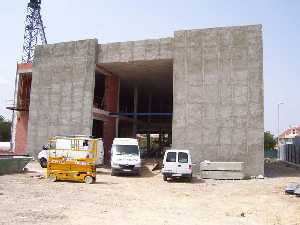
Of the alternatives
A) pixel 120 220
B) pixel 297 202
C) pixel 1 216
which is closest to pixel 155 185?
pixel 297 202

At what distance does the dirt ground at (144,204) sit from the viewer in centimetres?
1036

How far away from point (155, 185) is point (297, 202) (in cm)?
775

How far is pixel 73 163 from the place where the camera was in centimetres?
1906

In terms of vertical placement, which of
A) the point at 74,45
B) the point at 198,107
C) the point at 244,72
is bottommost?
the point at 198,107

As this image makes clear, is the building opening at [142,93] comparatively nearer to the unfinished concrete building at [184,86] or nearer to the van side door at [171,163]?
the unfinished concrete building at [184,86]

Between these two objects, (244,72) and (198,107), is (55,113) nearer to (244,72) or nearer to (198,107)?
(198,107)

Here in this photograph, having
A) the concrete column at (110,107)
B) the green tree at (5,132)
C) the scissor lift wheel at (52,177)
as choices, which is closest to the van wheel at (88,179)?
the scissor lift wheel at (52,177)

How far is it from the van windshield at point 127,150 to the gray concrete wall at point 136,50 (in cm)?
723

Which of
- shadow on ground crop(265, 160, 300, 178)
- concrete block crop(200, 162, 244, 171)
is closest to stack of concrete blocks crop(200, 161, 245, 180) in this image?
concrete block crop(200, 162, 244, 171)

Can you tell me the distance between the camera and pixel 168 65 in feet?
95.8

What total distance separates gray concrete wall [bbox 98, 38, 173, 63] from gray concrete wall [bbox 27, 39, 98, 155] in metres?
0.97

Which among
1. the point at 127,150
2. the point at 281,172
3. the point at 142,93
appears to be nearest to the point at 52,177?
the point at 127,150

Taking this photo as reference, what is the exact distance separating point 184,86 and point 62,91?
10.5m

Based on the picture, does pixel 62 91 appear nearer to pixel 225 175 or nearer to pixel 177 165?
pixel 177 165
